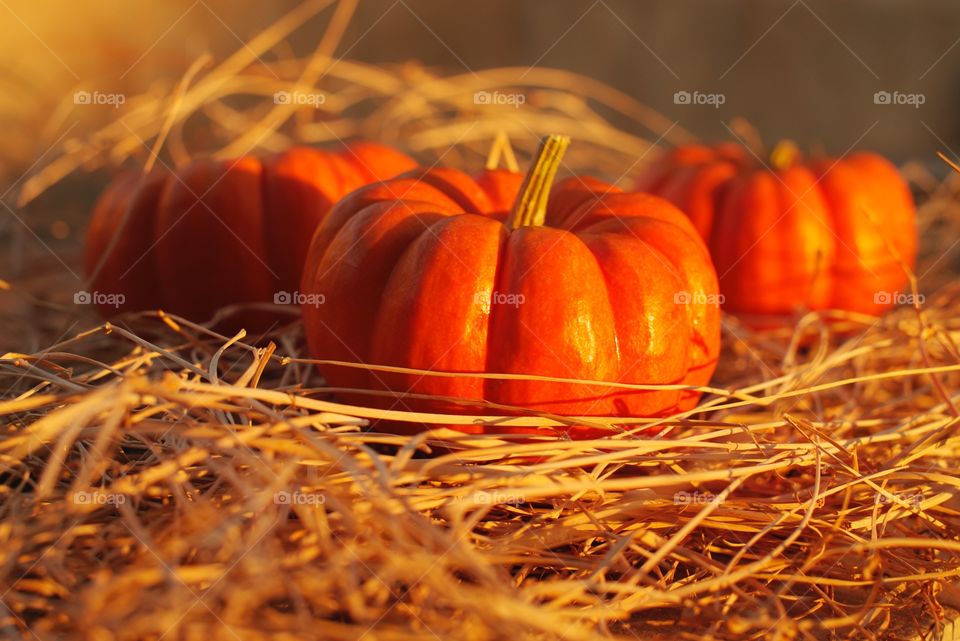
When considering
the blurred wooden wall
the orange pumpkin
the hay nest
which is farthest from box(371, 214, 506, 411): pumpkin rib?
the blurred wooden wall

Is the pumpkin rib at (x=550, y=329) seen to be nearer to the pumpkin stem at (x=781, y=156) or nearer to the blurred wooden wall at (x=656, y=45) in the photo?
the pumpkin stem at (x=781, y=156)

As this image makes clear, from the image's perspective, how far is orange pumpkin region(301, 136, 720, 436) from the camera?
66.7 inches

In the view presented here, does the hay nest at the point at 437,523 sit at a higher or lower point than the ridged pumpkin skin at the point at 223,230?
lower

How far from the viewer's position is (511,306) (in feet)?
5.60

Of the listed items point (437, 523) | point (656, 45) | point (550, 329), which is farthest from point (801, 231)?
point (656, 45)

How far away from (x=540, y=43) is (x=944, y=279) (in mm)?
4509

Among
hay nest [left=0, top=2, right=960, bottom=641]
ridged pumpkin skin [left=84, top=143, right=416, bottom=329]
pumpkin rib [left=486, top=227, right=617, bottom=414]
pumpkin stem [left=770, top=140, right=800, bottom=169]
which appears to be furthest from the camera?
pumpkin stem [left=770, top=140, right=800, bottom=169]

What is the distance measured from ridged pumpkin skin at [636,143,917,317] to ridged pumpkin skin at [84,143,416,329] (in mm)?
1152

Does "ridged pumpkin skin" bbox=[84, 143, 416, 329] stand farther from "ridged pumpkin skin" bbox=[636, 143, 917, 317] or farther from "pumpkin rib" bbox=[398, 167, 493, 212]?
"ridged pumpkin skin" bbox=[636, 143, 917, 317]

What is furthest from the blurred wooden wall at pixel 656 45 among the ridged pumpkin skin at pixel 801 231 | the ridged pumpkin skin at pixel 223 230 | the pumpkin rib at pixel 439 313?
the pumpkin rib at pixel 439 313

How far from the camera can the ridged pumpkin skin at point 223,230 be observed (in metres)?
2.43

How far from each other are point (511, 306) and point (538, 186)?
0.37 meters

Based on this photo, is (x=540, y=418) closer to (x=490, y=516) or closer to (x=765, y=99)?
(x=490, y=516)

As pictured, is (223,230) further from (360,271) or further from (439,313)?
(439,313)
